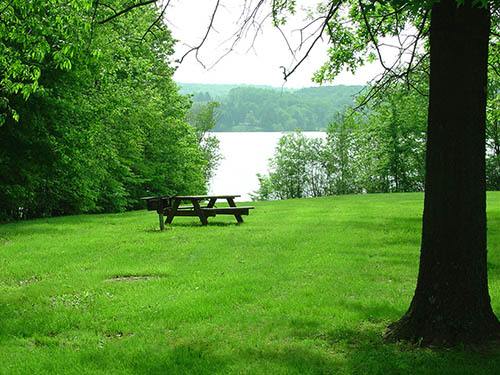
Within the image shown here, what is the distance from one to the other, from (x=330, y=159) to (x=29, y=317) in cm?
3950

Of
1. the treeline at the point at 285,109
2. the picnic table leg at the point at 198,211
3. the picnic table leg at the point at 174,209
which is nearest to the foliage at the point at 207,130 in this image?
the treeline at the point at 285,109

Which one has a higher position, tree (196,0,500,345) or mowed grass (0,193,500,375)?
tree (196,0,500,345)

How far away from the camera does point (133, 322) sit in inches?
238

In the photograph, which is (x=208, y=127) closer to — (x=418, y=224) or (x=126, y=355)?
(x=418, y=224)

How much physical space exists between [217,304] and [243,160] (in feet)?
160

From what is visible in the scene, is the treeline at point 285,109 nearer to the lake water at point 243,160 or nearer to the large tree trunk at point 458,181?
the lake water at point 243,160

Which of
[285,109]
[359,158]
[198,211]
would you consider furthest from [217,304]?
[285,109]

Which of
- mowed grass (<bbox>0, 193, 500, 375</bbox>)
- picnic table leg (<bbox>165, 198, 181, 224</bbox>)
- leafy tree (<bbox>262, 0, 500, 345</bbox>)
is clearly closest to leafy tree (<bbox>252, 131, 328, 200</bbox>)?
picnic table leg (<bbox>165, 198, 181, 224</bbox>)

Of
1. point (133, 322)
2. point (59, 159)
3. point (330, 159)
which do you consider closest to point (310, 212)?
point (59, 159)

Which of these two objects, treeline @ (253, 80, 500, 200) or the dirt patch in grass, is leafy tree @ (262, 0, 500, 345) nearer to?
the dirt patch in grass

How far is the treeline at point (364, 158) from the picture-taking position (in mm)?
37594

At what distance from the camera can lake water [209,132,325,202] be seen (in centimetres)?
4903

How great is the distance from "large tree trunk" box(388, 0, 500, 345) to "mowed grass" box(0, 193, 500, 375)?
341mm

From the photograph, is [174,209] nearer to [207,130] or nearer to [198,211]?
[198,211]
